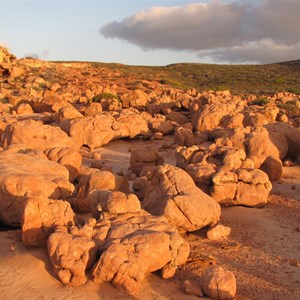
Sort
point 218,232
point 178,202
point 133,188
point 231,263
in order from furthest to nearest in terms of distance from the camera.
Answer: point 133,188 < point 218,232 < point 178,202 < point 231,263

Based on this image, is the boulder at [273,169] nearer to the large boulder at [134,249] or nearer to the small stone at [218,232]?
the small stone at [218,232]

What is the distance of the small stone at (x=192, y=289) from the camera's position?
6699 millimetres

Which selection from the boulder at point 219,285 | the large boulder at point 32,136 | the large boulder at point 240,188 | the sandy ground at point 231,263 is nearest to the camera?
the boulder at point 219,285

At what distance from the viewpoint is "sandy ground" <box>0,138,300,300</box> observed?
6.65m

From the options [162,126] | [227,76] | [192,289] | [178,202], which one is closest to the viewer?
[192,289]

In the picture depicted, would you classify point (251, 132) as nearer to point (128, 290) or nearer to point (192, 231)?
point (192, 231)

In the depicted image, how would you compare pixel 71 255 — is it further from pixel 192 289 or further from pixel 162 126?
pixel 162 126

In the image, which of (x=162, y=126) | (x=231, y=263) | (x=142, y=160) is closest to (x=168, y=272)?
(x=231, y=263)

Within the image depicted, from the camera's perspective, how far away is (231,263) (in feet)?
25.9

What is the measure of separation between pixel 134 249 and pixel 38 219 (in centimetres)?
186

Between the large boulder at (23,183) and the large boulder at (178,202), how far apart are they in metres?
1.87

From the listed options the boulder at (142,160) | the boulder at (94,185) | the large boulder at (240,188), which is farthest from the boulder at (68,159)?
the large boulder at (240,188)

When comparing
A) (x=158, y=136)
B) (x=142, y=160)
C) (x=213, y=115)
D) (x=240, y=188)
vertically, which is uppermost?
(x=213, y=115)

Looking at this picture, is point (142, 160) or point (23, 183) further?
point (142, 160)
